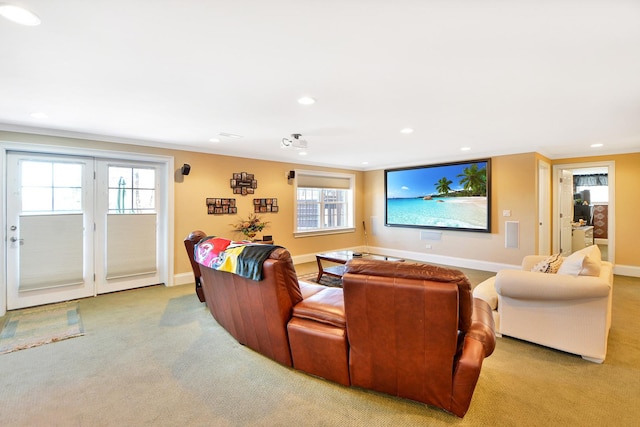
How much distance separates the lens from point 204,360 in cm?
249

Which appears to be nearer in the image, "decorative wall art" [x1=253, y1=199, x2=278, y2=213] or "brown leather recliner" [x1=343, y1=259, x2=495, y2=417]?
"brown leather recliner" [x1=343, y1=259, x2=495, y2=417]

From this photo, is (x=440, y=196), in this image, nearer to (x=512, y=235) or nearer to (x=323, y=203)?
(x=512, y=235)

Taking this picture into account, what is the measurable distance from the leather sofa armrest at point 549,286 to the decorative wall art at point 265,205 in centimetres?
422

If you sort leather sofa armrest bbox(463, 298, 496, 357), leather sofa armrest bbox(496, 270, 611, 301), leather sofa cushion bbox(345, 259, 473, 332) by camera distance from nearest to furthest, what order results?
leather sofa cushion bbox(345, 259, 473, 332) → leather sofa armrest bbox(463, 298, 496, 357) → leather sofa armrest bbox(496, 270, 611, 301)

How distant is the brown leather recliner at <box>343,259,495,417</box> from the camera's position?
5.41 feet

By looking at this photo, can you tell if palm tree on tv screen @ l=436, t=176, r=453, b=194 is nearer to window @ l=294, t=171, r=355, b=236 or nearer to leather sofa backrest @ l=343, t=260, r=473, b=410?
window @ l=294, t=171, r=355, b=236

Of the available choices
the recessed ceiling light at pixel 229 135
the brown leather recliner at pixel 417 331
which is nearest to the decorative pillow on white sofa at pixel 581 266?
the brown leather recliner at pixel 417 331

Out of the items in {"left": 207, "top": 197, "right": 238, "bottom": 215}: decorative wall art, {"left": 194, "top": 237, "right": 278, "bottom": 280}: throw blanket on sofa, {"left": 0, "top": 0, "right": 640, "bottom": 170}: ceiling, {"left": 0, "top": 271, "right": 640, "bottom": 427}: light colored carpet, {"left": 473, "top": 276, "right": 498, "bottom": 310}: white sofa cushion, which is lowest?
{"left": 0, "top": 271, "right": 640, "bottom": 427}: light colored carpet

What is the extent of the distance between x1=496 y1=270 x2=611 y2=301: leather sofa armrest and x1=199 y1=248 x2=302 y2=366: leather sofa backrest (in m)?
1.83

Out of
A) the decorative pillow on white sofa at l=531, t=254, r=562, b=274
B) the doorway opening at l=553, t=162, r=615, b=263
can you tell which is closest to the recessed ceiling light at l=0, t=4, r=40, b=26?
the decorative pillow on white sofa at l=531, t=254, r=562, b=274

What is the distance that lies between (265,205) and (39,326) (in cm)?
358

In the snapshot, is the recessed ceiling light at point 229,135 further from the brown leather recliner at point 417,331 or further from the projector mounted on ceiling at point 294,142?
the brown leather recliner at point 417,331

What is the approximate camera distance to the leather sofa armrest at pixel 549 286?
2.34 meters

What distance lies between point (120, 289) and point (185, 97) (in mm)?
3254
